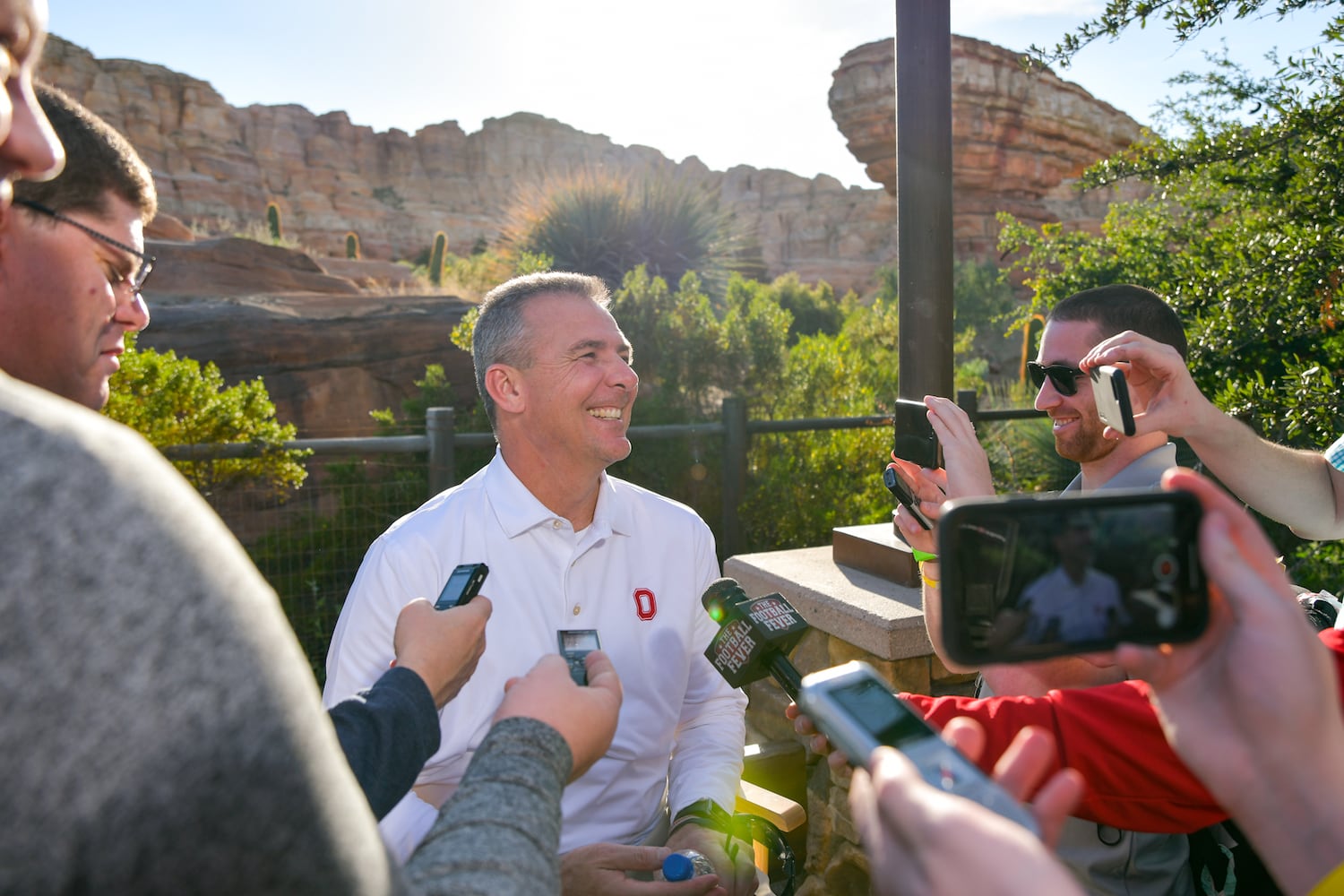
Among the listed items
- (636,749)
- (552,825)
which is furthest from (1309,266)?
(552,825)

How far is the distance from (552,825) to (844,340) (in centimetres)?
761

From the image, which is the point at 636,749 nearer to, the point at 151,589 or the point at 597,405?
the point at 597,405

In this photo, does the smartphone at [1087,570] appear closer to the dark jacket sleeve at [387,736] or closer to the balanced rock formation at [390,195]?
the dark jacket sleeve at [387,736]

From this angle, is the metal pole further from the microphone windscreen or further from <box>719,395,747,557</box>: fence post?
<box>719,395,747,557</box>: fence post

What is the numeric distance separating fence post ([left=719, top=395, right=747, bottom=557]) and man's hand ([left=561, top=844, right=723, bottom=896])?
13.3 ft

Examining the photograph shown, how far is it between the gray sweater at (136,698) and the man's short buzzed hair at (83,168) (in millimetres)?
1267

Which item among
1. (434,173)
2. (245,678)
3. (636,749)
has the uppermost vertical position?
(434,173)

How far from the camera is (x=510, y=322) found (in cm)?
282

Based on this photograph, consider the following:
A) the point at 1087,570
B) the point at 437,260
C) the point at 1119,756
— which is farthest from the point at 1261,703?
the point at 437,260

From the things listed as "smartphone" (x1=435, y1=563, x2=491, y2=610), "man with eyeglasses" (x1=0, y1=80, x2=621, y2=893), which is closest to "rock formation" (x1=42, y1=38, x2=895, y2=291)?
"smartphone" (x1=435, y1=563, x2=491, y2=610)

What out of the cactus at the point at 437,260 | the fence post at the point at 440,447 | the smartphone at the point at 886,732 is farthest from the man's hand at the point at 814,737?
the cactus at the point at 437,260

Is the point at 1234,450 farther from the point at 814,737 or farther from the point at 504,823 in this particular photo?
the point at 504,823

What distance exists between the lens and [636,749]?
92.7 inches

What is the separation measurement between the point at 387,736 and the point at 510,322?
1.77 m
